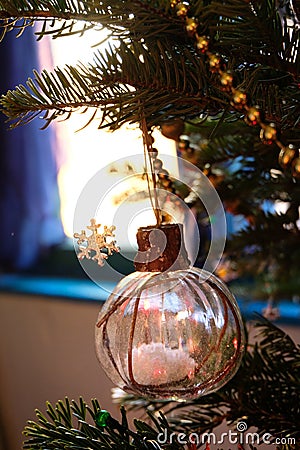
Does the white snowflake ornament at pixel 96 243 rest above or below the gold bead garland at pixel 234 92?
below

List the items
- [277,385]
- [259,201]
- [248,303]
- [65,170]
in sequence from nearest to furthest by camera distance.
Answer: [277,385] → [259,201] → [248,303] → [65,170]

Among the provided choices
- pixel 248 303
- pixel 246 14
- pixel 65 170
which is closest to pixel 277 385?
pixel 246 14

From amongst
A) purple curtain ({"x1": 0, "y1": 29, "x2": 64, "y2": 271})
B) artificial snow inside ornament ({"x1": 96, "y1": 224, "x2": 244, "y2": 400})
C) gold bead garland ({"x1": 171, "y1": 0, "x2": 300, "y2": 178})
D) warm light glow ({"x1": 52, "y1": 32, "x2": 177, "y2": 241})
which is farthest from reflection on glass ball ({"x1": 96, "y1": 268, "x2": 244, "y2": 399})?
purple curtain ({"x1": 0, "y1": 29, "x2": 64, "y2": 271})

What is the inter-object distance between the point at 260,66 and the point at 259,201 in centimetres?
29

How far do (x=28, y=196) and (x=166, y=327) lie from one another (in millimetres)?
1346

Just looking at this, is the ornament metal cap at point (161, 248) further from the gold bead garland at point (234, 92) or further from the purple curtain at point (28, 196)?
the purple curtain at point (28, 196)

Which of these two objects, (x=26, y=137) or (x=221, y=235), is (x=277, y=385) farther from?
(x=26, y=137)

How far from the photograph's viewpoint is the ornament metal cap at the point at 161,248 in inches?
16.1

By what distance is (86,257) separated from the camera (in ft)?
1.32

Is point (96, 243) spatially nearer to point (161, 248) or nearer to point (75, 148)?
point (161, 248)
